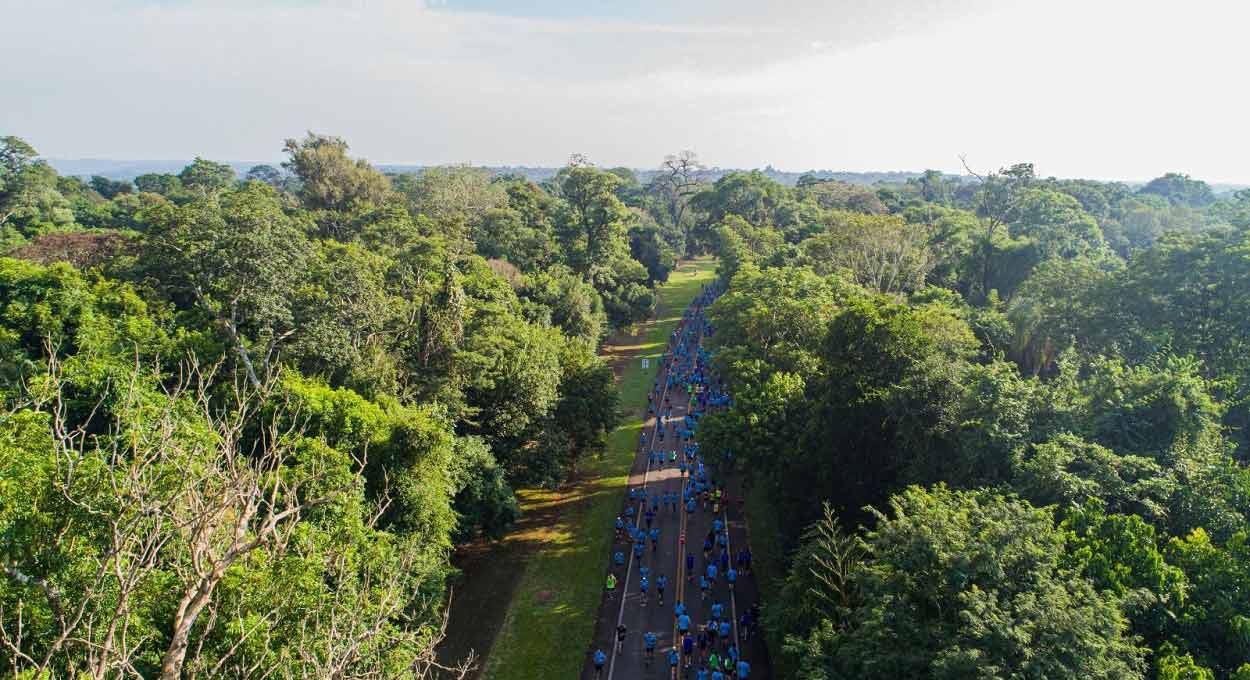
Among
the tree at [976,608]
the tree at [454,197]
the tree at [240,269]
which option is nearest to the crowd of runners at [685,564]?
the tree at [976,608]

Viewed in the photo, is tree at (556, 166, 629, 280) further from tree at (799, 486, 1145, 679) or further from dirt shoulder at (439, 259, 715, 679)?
tree at (799, 486, 1145, 679)

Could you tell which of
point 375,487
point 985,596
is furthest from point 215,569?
point 375,487

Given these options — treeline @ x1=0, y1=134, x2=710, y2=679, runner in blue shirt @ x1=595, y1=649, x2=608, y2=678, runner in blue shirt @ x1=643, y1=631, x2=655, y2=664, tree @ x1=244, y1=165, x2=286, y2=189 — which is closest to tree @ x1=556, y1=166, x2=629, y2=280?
treeline @ x1=0, y1=134, x2=710, y2=679

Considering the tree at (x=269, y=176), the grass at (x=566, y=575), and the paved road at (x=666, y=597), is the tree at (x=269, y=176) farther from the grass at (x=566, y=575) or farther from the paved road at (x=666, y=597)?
the paved road at (x=666, y=597)

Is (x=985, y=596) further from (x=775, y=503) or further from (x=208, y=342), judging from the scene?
(x=208, y=342)

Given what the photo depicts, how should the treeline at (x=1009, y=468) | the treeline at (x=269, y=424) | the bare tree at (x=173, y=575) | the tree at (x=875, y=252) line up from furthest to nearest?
1. the tree at (x=875, y=252)
2. the treeline at (x=1009, y=468)
3. the treeline at (x=269, y=424)
4. the bare tree at (x=173, y=575)

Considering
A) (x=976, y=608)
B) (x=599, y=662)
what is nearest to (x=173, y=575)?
(x=599, y=662)

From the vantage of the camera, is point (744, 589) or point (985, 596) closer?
point (985, 596)
